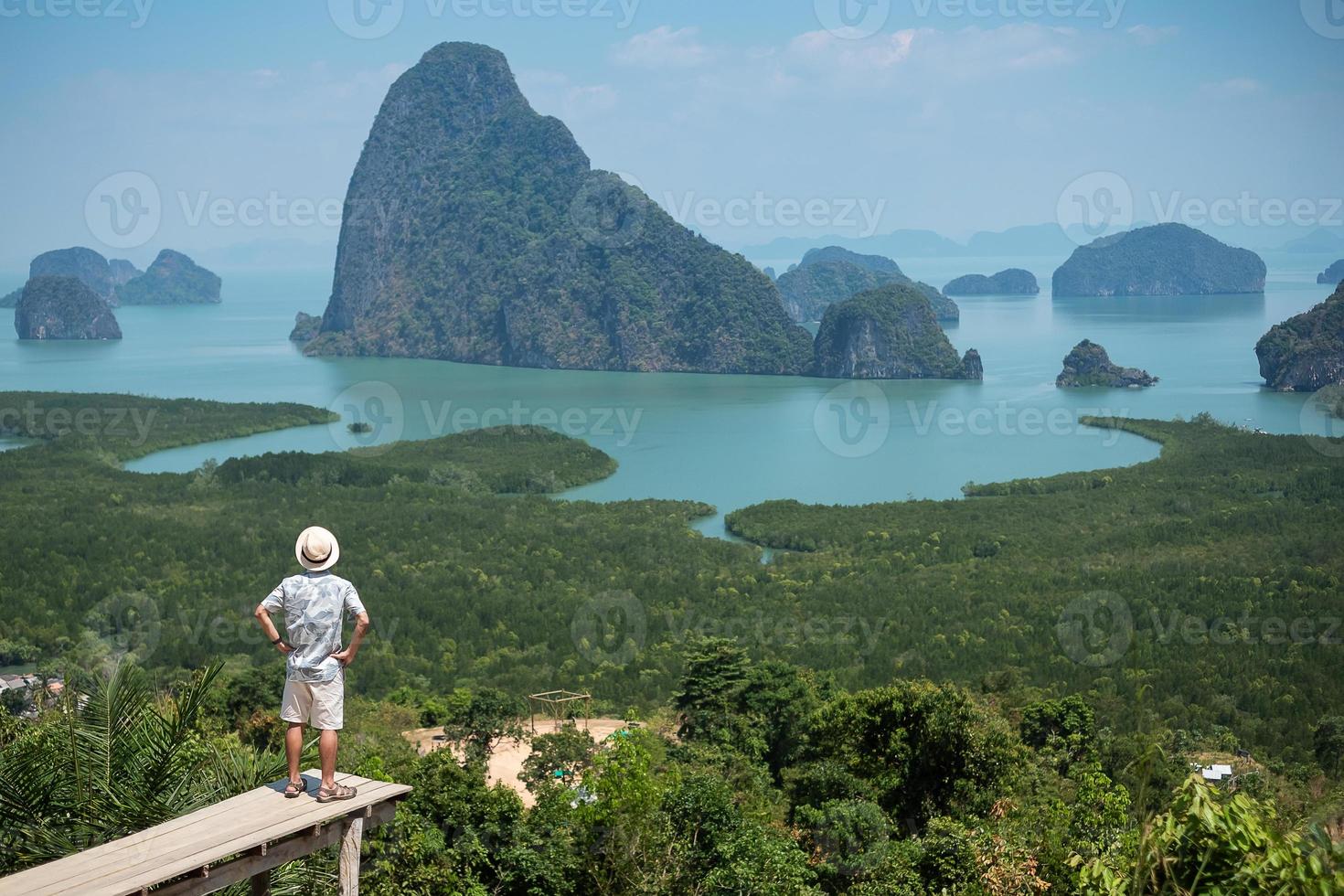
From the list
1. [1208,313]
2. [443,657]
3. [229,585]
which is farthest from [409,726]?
[1208,313]

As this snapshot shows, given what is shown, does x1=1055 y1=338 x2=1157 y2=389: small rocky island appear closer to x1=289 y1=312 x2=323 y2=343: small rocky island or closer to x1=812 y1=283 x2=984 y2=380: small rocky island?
x1=812 y1=283 x2=984 y2=380: small rocky island

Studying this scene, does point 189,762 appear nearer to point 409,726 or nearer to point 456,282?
point 409,726

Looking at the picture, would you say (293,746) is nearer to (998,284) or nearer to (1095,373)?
(1095,373)

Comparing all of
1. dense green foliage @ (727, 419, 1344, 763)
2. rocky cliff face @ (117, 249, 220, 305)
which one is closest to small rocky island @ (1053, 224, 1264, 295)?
dense green foliage @ (727, 419, 1344, 763)

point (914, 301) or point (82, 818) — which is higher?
point (914, 301)

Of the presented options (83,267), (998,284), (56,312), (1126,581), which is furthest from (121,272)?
(1126,581)

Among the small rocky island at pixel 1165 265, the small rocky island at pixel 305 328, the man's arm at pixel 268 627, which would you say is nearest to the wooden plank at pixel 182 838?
the man's arm at pixel 268 627

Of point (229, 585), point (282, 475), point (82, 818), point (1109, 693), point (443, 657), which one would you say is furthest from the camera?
point (282, 475)
